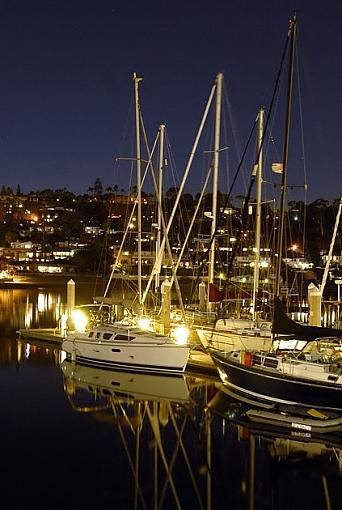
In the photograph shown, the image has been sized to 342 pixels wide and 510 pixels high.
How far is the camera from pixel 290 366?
54.4ft

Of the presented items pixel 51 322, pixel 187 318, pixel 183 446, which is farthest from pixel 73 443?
pixel 51 322

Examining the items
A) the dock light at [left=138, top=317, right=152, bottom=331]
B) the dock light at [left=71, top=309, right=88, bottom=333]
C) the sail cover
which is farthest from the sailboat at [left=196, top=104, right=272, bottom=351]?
the dock light at [left=71, top=309, right=88, bottom=333]

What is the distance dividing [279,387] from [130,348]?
7.31 metres

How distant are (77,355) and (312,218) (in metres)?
98.8

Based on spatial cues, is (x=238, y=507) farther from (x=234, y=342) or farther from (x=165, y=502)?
(x=234, y=342)

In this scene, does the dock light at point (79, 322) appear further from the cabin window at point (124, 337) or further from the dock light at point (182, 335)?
the dock light at point (182, 335)

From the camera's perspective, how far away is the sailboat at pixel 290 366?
1584cm

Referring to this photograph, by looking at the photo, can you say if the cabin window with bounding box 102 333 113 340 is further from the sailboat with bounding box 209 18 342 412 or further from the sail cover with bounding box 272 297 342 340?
the sail cover with bounding box 272 297 342 340

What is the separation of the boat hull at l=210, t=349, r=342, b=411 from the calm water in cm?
77

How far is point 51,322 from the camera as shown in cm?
3962

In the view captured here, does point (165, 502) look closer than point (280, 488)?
Yes

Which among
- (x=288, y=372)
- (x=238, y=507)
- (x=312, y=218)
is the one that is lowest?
(x=238, y=507)

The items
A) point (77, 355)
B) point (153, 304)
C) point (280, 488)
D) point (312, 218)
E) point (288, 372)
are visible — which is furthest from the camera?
point (312, 218)

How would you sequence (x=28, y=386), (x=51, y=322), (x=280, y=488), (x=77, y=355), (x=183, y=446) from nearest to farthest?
1. (x=280, y=488)
2. (x=183, y=446)
3. (x=28, y=386)
4. (x=77, y=355)
5. (x=51, y=322)
